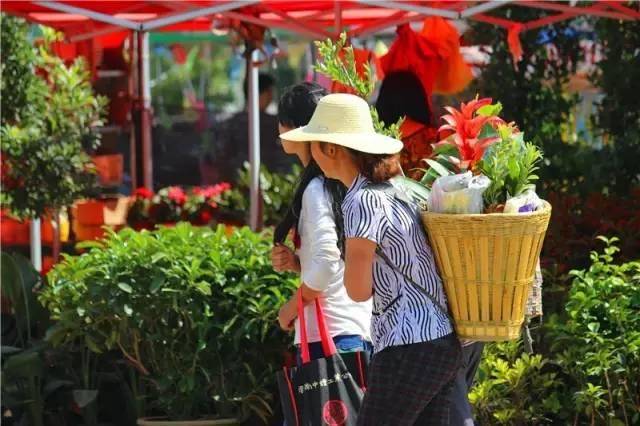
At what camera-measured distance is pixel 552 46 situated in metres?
8.05

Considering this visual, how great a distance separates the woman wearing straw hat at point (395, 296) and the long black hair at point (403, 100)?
7.29 ft

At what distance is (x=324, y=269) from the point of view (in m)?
3.94

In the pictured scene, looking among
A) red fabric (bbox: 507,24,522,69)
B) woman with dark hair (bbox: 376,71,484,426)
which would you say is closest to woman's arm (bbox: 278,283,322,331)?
woman with dark hair (bbox: 376,71,484,426)

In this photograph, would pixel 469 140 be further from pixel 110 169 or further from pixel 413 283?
pixel 110 169

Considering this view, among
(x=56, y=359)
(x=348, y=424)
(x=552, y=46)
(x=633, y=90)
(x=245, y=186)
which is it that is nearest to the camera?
(x=348, y=424)

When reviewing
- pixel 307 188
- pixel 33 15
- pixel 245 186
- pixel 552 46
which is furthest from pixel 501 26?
pixel 307 188

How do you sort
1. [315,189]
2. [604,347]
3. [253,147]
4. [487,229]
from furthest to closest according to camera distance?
[253,147], [604,347], [315,189], [487,229]

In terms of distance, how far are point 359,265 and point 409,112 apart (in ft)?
8.05

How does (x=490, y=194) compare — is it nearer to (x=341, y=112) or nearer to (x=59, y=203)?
(x=341, y=112)

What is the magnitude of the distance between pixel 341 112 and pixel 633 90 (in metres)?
4.05

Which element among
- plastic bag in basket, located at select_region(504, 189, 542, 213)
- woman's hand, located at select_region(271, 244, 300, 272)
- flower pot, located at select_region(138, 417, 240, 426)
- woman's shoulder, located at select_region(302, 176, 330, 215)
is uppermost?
plastic bag in basket, located at select_region(504, 189, 542, 213)

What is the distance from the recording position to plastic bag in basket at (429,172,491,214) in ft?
11.0

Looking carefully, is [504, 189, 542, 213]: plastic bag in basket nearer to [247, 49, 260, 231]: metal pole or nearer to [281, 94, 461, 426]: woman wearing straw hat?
[281, 94, 461, 426]: woman wearing straw hat

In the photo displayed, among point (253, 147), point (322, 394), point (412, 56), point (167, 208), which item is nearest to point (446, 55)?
point (412, 56)
